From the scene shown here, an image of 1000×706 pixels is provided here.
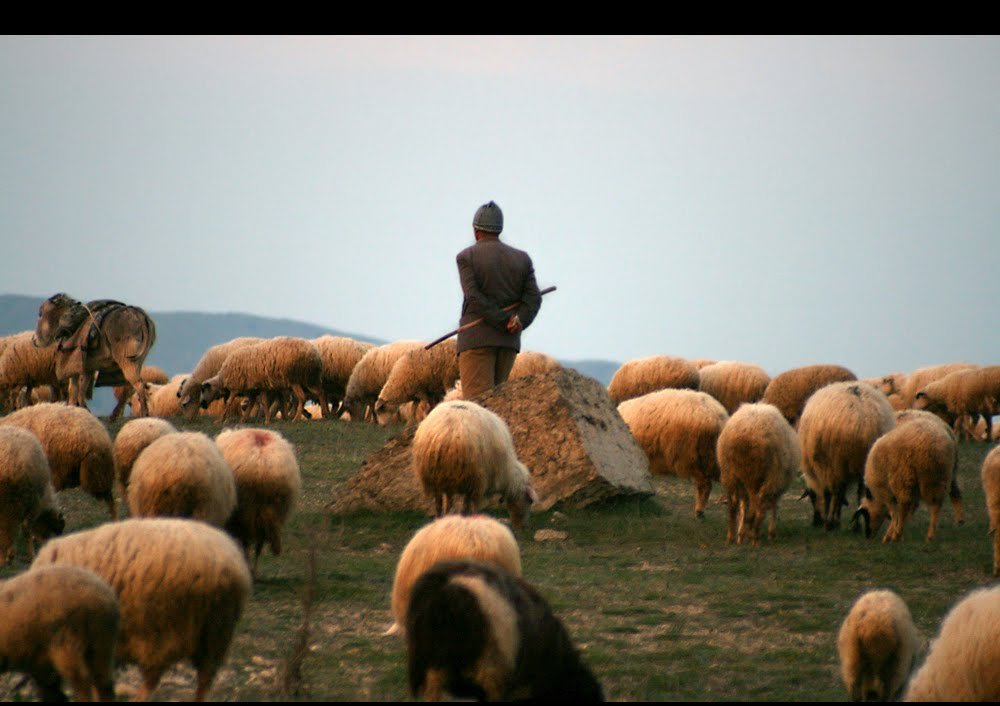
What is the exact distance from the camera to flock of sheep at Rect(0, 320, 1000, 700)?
5250 millimetres

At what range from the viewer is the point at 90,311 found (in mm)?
19531

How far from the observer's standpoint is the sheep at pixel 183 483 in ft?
27.8

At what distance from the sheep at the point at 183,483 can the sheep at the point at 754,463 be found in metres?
5.01

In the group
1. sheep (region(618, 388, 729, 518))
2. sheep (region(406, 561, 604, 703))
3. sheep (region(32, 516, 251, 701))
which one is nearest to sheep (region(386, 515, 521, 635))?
sheep (region(32, 516, 251, 701))

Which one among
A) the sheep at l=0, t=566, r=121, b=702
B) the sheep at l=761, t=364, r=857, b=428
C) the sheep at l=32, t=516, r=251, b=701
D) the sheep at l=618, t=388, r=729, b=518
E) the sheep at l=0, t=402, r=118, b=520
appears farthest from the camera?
the sheep at l=761, t=364, r=857, b=428

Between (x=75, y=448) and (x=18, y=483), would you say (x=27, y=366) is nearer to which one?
(x=75, y=448)

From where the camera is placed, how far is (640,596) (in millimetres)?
9172

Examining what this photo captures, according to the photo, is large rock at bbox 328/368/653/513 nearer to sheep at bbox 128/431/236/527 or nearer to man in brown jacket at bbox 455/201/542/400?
man in brown jacket at bbox 455/201/542/400

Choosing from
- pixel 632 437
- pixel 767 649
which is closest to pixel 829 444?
pixel 632 437

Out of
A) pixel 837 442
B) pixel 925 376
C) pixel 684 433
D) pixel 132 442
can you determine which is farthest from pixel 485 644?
pixel 925 376

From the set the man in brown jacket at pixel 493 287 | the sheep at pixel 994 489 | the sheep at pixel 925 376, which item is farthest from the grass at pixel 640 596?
the sheep at pixel 925 376

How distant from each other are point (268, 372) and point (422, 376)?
9.76 feet

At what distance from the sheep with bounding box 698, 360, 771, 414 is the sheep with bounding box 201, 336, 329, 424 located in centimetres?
893
